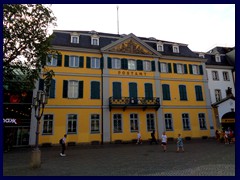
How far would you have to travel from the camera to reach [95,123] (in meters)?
21.7

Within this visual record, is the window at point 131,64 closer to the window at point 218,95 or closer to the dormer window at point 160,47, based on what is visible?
the dormer window at point 160,47

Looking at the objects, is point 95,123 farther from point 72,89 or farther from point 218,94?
point 218,94

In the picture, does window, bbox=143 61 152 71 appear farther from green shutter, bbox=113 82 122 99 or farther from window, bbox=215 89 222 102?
window, bbox=215 89 222 102

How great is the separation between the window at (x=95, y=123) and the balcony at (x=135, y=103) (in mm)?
1902

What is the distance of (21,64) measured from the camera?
13.2 metres

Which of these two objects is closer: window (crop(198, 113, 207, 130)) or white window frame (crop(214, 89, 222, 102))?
window (crop(198, 113, 207, 130))

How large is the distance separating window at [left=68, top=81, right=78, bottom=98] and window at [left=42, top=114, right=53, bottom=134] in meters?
3.13

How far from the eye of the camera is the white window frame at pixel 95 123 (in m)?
21.4

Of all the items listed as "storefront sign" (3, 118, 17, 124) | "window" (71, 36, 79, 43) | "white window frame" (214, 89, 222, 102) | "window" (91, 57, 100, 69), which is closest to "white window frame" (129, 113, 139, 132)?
"window" (91, 57, 100, 69)

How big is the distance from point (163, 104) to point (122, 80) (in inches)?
242

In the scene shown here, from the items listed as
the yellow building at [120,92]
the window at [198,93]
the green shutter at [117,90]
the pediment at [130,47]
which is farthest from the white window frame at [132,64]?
the window at [198,93]

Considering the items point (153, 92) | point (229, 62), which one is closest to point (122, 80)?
point (153, 92)

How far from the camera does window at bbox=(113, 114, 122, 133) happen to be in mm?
22013

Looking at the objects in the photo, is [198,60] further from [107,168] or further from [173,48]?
[107,168]
